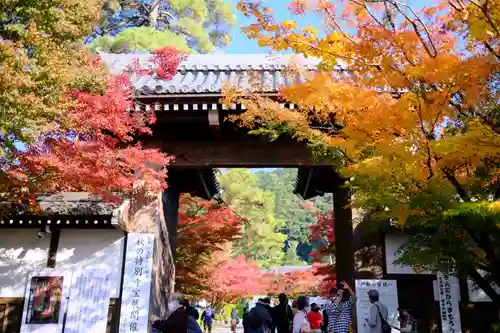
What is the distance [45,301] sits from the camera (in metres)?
8.16

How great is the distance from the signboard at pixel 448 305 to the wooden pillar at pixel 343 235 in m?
1.74

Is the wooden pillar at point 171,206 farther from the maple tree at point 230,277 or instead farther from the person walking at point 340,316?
the maple tree at point 230,277

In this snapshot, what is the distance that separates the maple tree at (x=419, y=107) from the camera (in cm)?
453

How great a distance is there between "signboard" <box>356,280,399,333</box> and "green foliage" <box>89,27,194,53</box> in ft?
42.0

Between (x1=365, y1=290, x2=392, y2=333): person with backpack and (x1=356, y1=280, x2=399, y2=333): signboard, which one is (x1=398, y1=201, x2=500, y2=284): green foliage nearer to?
(x1=365, y1=290, x2=392, y2=333): person with backpack

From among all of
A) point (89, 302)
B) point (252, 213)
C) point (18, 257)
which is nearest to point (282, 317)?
point (89, 302)

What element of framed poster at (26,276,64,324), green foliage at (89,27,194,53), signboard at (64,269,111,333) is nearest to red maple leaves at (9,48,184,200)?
signboard at (64,269,111,333)

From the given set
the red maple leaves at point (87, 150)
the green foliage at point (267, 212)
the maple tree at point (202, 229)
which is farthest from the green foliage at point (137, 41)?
the red maple leaves at point (87, 150)

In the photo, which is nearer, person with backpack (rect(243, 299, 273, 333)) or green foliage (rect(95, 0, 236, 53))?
Result: person with backpack (rect(243, 299, 273, 333))

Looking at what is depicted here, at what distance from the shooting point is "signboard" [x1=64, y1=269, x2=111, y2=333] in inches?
316

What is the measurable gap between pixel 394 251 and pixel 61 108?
22.5 ft

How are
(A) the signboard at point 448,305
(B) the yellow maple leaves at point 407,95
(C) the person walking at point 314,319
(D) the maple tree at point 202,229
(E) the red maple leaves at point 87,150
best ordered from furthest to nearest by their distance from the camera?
1. (D) the maple tree at point 202,229
2. (A) the signboard at point 448,305
3. (C) the person walking at point 314,319
4. (E) the red maple leaves at point 87,150
5. (B) the yellow maple leaves at point 407,95

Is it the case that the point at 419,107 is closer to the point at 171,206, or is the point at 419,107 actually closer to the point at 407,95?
the point at 407,95

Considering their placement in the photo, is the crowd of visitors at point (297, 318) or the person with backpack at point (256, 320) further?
the person with backpack at point (256, 320)
